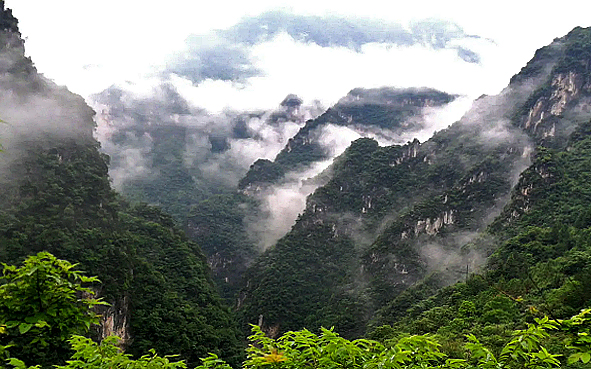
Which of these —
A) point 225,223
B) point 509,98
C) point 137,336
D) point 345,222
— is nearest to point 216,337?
A: point 137,336

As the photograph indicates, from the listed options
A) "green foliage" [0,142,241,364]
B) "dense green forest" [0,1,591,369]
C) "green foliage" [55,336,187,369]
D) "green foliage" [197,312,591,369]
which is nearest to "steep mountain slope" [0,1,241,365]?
"green foliage" [0,142,241,364]

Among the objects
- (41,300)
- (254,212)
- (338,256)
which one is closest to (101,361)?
(41,300)

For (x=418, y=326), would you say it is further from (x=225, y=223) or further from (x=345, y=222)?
(x=225, y=223)

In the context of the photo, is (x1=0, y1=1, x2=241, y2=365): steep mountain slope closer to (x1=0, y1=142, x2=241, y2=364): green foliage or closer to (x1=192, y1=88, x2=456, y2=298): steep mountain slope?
(x1=0, y1=142, x2=241, y2=364): green foliage

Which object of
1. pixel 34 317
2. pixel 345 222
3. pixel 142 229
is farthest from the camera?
pixel 345 222

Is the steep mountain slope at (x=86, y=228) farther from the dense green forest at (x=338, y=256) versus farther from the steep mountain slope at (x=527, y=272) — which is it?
the steep mountain slope at (x=527, y=272)

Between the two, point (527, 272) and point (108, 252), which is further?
point (108, 252)

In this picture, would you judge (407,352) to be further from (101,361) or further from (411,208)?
(411,208)
